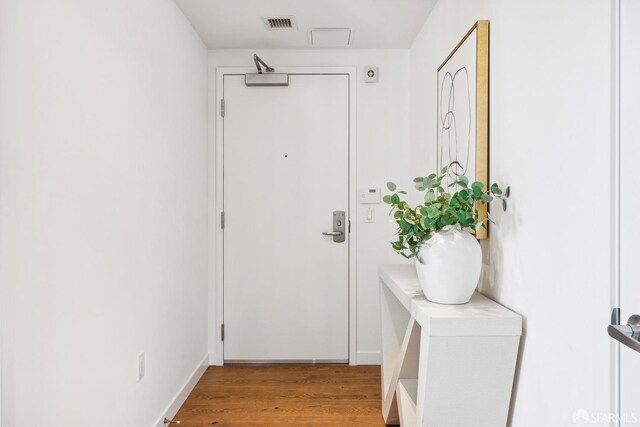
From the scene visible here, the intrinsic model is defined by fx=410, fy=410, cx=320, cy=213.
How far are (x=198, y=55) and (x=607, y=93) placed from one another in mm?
2378

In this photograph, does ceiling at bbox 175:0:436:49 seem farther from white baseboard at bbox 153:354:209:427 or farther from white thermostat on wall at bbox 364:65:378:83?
white baseboard at bbox 153:354:209:427

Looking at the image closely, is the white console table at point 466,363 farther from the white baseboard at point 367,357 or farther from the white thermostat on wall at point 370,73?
the white thermostat on wall at point 370,73

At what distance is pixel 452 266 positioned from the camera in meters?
1.39

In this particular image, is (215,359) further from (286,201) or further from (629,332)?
(629,332)

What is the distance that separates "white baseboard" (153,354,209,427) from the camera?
2.04 meters

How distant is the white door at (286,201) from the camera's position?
2.90m

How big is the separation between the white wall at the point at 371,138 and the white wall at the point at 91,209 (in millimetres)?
615

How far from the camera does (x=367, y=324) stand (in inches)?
115

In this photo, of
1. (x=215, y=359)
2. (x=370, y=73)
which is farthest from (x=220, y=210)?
(x=370, y=73)

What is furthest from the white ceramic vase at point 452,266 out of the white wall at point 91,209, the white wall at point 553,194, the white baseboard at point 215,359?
the white baseboard at point 215,359

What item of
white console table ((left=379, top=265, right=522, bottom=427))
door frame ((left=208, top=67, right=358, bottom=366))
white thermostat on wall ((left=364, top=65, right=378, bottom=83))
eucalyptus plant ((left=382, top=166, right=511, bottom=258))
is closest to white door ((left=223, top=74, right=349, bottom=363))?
door frame ((left=208, top=67, right=358, bottom=366))

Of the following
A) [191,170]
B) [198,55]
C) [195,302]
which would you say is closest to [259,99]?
[198,55]

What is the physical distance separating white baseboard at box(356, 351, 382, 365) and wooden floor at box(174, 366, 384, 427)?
1.7 inches

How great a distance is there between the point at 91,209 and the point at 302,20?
1.68 m
